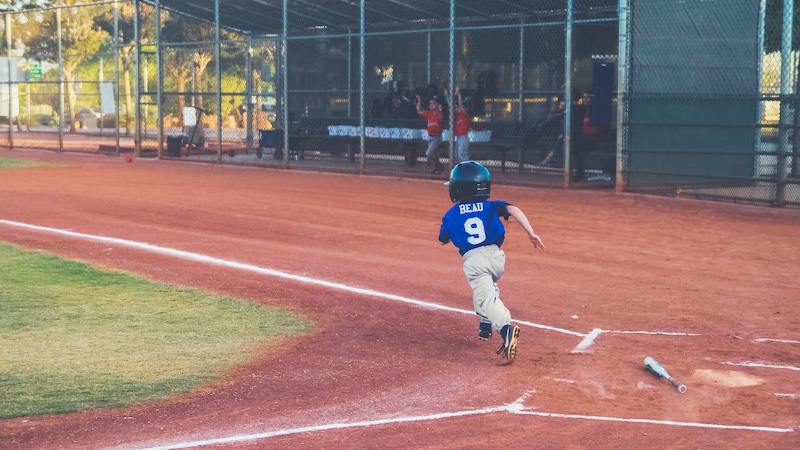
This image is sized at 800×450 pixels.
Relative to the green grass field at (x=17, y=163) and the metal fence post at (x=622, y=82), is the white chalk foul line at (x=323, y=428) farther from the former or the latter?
the green grass field at (x=17, y=163)


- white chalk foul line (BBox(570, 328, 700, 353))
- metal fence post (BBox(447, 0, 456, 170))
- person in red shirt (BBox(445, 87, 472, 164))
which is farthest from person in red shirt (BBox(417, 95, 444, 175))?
white chalk foul line (BBox(570, 328, 700, 353))

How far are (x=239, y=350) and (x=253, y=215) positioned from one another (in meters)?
7.87

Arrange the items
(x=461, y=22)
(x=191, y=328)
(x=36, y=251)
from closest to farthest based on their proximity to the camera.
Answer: (x=191, y=328)
(x=36, y=251)
(x=461, y=22)

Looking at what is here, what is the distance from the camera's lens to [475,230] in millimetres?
6871

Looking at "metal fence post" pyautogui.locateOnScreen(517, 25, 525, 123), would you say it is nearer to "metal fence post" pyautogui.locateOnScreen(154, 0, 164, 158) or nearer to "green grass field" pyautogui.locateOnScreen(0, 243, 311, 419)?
"metal fence post" pyautogui.locateOnScreen(154, 0, 164, 158)

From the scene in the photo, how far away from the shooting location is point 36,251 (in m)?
11.3

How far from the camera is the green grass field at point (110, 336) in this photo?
5953 millimetres

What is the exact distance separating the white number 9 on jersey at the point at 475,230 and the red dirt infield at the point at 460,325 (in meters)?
0.81

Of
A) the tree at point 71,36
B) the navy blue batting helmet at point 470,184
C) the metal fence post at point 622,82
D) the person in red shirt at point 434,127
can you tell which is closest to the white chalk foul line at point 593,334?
the navy blue batting helmet at point 470,184

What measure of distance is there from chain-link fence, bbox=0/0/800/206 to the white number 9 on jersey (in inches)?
388

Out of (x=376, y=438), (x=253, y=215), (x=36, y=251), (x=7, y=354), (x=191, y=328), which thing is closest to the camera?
(x=376, y=438)

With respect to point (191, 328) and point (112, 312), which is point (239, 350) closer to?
point (191, 328)

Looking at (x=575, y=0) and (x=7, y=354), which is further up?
(x=575, y=0)

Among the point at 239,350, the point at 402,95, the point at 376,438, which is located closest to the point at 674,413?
the point at 376,438
